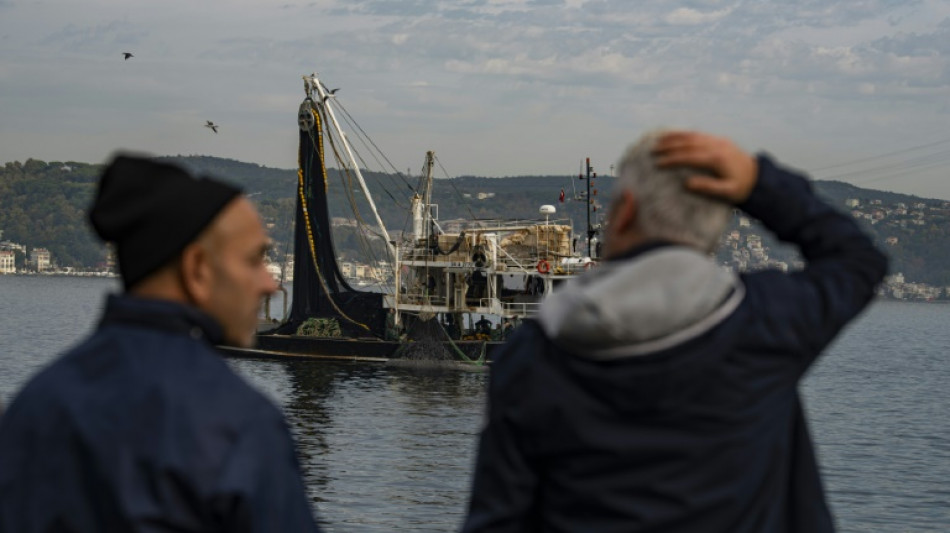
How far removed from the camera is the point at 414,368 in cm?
5231

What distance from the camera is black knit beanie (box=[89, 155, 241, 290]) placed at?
239cm

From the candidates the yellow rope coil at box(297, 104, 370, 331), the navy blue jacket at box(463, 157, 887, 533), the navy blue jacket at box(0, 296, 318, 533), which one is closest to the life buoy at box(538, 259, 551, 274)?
the yellow rope coil at box(297, 104, 370, 331)

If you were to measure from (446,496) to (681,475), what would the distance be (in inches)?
960

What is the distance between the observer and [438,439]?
3475 cm

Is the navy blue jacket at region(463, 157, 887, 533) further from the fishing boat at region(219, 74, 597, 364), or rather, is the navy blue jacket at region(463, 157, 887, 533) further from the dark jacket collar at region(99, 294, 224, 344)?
the fishing boat at region(219, 74, 597, 364)

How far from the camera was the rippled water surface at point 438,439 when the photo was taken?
26344 mm

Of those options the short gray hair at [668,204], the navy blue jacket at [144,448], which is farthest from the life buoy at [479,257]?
the navy blue jacket at [144,448]

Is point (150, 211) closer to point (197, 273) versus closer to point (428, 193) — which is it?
point (197, 273)

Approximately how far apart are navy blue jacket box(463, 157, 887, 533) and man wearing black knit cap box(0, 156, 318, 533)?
482 millimetres

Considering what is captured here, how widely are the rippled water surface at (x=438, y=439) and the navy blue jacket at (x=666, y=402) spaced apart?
1723 cm

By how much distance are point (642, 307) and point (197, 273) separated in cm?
77

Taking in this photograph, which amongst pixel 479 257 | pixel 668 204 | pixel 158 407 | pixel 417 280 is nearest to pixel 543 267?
pixel 479 257

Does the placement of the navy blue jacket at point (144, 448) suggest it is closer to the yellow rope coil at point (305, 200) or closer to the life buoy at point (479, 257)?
the life buoy at point (479, 257)

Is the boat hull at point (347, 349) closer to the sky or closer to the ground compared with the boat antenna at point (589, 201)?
closer to the ground
